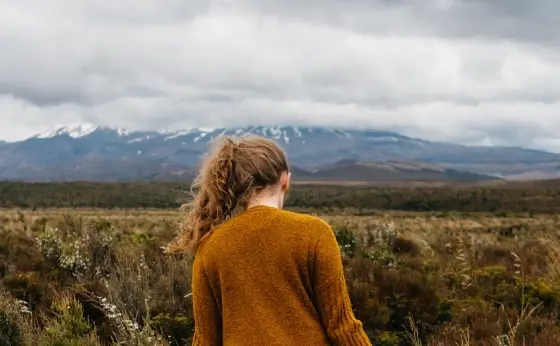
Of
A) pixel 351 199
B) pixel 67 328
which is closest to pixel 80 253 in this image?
pixel 67 328

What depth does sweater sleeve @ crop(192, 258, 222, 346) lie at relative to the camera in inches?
124

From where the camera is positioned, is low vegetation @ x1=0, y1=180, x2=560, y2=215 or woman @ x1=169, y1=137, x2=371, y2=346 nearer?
woman @ x1=169, y1=137, x2=371, y2=346

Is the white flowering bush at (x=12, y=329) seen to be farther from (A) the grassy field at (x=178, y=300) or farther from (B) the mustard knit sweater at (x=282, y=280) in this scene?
(B) the mustard knit sweater at (x=282, y=280)

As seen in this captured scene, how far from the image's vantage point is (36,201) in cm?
7962

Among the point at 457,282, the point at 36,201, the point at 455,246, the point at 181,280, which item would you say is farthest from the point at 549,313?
the point at 36,201

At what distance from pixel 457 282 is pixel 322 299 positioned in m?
6.29

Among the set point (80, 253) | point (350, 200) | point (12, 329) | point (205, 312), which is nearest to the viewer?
point (205, 312)

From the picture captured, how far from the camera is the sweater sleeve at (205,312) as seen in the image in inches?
124

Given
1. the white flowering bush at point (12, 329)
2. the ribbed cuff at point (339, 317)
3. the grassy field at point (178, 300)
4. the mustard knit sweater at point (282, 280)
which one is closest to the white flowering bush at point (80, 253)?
the grassy field at point (178, 300)

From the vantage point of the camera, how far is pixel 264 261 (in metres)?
2.95

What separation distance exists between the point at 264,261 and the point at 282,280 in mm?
113

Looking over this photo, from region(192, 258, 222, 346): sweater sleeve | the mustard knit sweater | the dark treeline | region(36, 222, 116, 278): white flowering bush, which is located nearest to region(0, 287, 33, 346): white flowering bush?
region(36, 222, 116, 278): white flowering bush

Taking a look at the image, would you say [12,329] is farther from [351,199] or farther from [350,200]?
[351,199]

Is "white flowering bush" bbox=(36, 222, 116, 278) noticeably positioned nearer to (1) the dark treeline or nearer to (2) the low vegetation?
(2) the low vegetation
